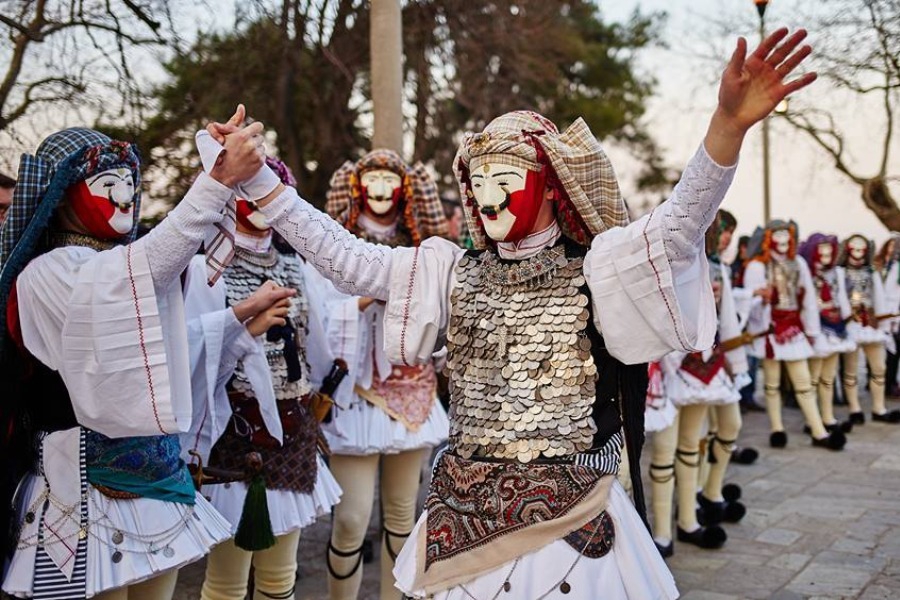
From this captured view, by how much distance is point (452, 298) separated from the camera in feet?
9.13

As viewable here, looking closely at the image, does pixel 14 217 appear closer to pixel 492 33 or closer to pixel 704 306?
pixel 704 306

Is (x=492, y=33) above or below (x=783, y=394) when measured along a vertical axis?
above

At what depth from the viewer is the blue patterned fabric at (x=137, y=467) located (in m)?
2.88

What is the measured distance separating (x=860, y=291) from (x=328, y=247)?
29.2 feet

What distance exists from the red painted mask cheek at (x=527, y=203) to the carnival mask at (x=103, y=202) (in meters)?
1.25

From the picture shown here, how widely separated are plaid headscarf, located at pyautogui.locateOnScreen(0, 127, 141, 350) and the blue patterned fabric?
0.46m

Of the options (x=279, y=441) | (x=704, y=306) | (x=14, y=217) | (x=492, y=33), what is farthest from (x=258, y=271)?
(x=492, y=33)

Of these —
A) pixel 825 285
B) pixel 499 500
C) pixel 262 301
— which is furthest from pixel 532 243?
pixel 825 285

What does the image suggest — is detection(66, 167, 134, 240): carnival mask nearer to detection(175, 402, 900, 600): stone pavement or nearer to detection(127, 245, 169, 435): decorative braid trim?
detection(127, 245, 169, 435): decorative braid trim

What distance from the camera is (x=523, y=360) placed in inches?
104

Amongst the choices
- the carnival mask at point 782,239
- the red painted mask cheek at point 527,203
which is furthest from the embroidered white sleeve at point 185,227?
the carnival mask at point 782,239

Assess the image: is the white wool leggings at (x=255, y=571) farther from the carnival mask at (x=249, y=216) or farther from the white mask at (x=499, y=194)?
the white mask at (x=499, y=194)

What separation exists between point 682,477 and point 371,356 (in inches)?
96.8

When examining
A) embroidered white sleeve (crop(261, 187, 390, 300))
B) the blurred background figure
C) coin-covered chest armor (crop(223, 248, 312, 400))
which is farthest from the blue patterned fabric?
the blurred background figure
